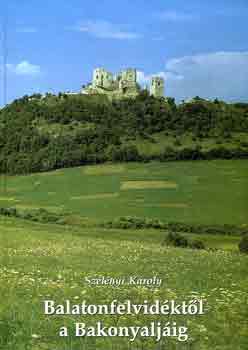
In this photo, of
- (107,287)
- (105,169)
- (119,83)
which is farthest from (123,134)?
(107,287)

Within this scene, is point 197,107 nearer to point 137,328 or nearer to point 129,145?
point 129,145

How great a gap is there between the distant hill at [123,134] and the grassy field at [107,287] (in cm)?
169

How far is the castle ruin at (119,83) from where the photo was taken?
35.6ft

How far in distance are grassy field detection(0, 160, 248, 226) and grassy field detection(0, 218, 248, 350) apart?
0.47 meters

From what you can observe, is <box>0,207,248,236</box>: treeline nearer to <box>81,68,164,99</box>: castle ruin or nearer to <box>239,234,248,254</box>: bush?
<box>239,234,248,254</box>: bush

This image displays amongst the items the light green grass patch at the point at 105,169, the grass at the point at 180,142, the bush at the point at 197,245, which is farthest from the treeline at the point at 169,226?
the grass at the point at 180,142

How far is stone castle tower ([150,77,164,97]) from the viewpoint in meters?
10.8

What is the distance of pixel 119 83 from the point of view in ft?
37.1

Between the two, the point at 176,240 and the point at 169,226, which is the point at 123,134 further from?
the point at 176,240

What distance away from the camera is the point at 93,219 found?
36.3ft

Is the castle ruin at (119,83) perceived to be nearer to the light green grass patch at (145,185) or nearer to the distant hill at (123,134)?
the distant hill at (123,134)

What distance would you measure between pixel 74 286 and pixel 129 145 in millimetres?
3682

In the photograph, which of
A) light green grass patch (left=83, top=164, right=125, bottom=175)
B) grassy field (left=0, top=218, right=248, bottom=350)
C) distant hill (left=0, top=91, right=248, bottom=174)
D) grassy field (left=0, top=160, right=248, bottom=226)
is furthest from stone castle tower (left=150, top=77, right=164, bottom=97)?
grassy field (left=0, top=218, right=248, bottom=350)

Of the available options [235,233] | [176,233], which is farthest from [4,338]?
[235,233]
